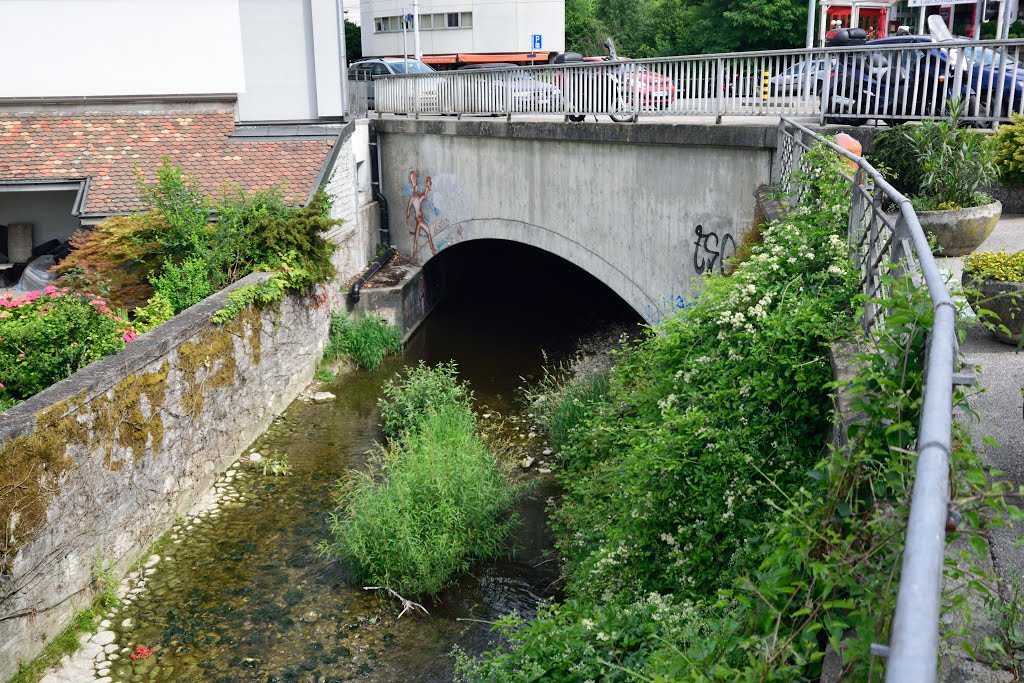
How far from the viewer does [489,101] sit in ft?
51.5

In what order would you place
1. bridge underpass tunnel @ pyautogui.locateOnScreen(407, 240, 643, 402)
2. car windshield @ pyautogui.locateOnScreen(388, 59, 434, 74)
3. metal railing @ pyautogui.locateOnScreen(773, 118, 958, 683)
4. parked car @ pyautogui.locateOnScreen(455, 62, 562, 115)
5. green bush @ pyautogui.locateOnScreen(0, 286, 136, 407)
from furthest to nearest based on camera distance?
1. car windshield @ pyautogui.locateOnScreen(388, 59, 434, 74)
2. bridge underpass tunnel @ pyautogui.locateOnScreen(407, 240, 643, 402)
3. parked car @ pyautogui.locateOnScreen(455, 62, 562, 115)
4. green bush @ pyautogui.locateOnScreen(0, 286, 136, 407)
5. metal railing @ pyautogui.locateOnScreen(773, 118, 958, 683)

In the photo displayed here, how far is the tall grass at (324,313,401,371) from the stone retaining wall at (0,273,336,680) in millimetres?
2570

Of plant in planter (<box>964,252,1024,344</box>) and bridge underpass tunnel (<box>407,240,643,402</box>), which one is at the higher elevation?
plant in planter (<box>964,252,1024,344</box>)

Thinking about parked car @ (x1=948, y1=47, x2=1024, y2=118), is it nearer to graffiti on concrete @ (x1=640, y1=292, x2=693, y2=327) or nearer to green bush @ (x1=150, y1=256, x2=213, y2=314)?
graffiti on concrete @ (x1=640, y1=292, x2=693, y2=327)

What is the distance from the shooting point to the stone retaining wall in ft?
23.6

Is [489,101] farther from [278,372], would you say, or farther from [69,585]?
[69,585]

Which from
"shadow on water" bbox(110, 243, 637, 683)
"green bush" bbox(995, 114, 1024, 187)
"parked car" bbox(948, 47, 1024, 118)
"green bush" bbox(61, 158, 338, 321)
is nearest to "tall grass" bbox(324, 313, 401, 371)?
"green bush" bbox(61, 158, 338, 321)

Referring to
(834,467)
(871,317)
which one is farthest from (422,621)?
(834,467)

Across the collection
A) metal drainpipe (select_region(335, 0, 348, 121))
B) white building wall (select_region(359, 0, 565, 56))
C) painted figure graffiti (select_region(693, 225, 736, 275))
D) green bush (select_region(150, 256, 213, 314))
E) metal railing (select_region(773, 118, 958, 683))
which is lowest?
green bush (select_region(150, 256, 213, 314))

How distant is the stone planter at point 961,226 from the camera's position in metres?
7.88

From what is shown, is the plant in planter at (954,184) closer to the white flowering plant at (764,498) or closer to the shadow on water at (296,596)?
the white flowering plant at (764,498)

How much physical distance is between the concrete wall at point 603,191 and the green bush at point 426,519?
323 cm

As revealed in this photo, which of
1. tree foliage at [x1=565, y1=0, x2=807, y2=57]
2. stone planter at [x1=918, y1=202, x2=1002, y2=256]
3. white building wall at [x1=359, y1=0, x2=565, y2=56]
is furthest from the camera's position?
tree foliage at [x1=565, y1=0, x2=807, y2=57]

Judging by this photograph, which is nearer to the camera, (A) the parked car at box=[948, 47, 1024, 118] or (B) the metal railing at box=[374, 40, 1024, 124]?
(A) the parked car at box=[948, 47, 1024, 118]
